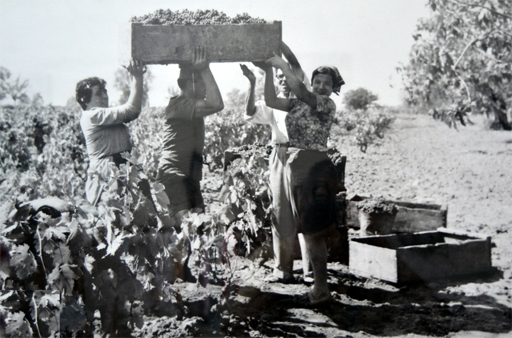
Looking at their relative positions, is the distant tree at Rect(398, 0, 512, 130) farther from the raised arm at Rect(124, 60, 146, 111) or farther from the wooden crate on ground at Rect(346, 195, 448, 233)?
the raised arm at Rect(124, 60, 146, 111)

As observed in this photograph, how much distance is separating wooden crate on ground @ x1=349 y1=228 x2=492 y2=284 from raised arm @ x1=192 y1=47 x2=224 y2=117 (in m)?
1.83

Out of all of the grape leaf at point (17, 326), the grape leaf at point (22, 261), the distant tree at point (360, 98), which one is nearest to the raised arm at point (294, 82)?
the grape leaf at point (22, 261)

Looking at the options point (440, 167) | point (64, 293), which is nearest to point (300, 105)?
point (64, 293)

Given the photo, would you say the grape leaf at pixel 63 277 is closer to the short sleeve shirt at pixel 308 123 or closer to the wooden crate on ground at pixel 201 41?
the wooden crate on ground at pixel 201 41

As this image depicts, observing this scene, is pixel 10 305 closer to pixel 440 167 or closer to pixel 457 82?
pixel 440 167

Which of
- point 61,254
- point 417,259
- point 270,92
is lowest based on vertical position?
point 417,259

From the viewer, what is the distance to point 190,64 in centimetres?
308

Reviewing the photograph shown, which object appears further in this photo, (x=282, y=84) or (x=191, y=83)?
(x=282, y=84)

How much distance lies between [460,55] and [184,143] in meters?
8.47

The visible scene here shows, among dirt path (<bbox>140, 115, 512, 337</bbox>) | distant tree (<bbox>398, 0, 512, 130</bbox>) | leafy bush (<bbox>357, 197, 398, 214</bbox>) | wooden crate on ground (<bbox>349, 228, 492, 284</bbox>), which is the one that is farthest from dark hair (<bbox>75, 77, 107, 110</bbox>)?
distant tree (<bbox>398, 0, 512, 130</bbox>)

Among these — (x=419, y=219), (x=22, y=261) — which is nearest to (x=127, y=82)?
(x=419, y=219)

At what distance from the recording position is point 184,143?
3371 mm

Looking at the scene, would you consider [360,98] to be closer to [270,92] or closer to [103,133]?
[270,92]

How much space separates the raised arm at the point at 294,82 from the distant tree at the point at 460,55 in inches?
281
